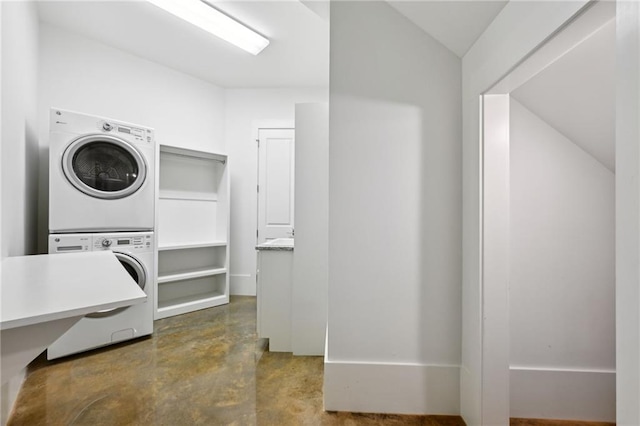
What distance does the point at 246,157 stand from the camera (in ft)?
12.0

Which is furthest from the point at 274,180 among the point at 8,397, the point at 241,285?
the point at 8,397

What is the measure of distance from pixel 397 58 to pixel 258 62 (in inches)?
80.5

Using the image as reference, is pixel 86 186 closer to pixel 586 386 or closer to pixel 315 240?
pixel 315 240

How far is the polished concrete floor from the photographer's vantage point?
56.8 inches

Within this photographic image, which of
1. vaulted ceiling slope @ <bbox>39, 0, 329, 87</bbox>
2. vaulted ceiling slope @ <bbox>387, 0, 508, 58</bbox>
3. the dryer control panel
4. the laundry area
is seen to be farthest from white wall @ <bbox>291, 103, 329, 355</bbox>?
the dryer control panel

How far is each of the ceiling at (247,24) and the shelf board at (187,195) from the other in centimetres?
144

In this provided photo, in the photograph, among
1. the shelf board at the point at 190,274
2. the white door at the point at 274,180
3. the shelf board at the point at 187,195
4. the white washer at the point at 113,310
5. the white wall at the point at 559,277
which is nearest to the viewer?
the white wall at the point at 559,277

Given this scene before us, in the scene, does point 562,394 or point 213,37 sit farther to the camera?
point 213,37

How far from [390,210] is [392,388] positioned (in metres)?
0.97

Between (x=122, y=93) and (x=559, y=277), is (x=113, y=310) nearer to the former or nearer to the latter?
(x=122, y=93)

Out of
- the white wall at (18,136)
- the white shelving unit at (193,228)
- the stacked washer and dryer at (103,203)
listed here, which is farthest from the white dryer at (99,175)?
the white shelving unit at (193,228)

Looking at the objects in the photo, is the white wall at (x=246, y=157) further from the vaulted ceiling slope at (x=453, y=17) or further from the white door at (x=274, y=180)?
the vaulted ceiling slope at (x=453, y=17)

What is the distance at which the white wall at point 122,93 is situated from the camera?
2.46 metres

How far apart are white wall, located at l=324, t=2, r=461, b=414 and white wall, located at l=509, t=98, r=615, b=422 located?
1.12 ft
